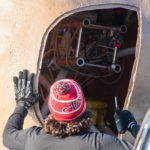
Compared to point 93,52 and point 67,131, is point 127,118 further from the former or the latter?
point 93,52

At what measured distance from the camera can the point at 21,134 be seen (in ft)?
5.50

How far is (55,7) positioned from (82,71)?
56.3 inches

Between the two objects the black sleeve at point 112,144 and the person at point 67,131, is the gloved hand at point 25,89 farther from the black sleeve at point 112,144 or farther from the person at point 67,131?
the black sleeve at point 112,144

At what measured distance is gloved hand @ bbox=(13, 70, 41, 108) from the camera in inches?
86.0

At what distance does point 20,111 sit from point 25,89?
247mm

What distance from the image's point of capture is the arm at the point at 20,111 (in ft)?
5.54

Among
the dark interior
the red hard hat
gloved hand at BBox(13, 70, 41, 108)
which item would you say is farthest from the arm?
the dark interior

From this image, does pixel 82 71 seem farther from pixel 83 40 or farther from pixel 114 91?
pixel 114 91

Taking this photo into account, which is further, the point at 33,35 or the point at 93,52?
the point at 93,52

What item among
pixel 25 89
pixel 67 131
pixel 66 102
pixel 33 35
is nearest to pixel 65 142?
pixel 67 131

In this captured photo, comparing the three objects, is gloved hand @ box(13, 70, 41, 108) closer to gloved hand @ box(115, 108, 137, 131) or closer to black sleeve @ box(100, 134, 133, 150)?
gloved hand @ box(115, 108, 137, 131)

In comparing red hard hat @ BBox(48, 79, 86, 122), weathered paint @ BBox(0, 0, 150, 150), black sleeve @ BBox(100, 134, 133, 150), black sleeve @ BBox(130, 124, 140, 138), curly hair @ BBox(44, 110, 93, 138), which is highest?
weathered paint @ BBox(0, 0, 150, 150)

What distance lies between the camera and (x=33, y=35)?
2.17 meters

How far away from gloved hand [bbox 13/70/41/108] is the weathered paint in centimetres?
8
